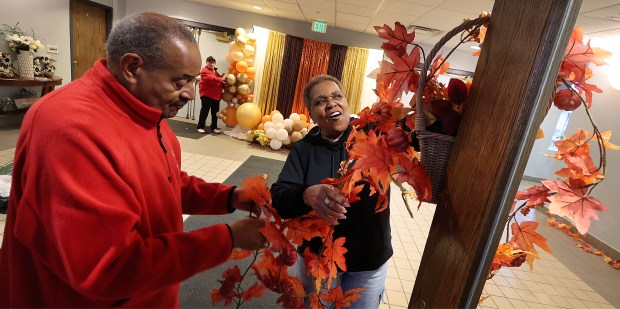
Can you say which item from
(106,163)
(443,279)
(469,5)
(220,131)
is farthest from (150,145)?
(220,131)

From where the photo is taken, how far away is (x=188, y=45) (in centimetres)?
84

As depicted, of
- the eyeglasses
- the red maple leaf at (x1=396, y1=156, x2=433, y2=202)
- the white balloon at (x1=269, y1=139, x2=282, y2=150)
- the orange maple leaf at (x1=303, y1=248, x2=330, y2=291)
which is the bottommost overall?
the white balloon at (x1=269, y1=139, x2=282, y2=150)

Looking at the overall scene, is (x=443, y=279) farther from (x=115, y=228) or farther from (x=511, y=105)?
(x=115, y=228)

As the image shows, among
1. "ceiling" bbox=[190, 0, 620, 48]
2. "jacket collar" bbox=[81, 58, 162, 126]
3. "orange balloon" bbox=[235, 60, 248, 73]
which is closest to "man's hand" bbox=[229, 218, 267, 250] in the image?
"jacket collar" bbox=[81, 58, 162, 126]

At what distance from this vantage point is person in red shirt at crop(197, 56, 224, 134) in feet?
23.7

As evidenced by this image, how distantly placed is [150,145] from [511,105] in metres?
0.85

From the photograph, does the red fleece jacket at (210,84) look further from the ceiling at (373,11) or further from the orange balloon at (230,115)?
the ceiling at (373,11)

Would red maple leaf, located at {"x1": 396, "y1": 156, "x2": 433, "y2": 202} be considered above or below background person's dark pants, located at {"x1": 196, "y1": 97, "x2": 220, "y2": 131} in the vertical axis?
above

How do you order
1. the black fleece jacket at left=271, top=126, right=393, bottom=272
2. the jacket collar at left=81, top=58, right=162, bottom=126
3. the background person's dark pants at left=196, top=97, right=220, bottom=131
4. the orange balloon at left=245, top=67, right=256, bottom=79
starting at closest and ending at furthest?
the jacket collar at left=81, top=58, right=162, bottom=126 < the black fleece jacket at left=271, top=126, right=393, bottom=272 < the orange balloon at left=245, top=67, right=256, bottom=79 < the background person's dark pants at left=196, top=97, right=220, bottom=131

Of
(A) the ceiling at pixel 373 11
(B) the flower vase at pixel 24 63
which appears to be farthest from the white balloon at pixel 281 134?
(B) the flower vase at pixel 24 63

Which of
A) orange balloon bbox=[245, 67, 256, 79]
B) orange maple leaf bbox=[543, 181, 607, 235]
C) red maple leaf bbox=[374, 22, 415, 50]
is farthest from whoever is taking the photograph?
orange balloon bbox=[245, 67, 256, 79]

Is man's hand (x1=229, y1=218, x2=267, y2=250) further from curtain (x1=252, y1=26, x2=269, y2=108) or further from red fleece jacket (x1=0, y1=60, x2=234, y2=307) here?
curtain (x1=252, y1=26, x2=269, y2=108)

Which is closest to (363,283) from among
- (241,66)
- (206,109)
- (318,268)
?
(318,268)

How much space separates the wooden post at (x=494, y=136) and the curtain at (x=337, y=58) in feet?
24.6
